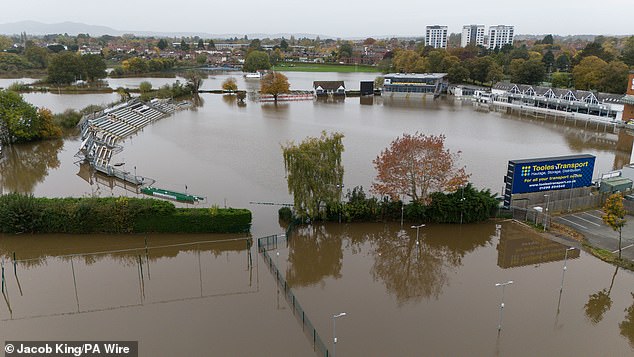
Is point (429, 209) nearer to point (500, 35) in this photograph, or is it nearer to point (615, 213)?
point (615, 213)

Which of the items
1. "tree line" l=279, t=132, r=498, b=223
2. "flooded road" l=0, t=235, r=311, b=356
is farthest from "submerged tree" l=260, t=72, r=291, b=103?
"flooded road" l=0, t=235, r=311, b=356

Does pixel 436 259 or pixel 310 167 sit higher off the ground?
pixel 310 167

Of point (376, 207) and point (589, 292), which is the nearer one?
point (589, 292)

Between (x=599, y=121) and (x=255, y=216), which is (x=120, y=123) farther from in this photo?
(x=599, y=121)

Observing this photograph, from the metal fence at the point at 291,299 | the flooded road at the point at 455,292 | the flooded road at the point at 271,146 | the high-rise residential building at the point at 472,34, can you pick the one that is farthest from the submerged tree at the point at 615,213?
the high-rise residential building at the point at 472,34

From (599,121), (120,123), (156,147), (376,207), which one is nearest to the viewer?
(376,207)

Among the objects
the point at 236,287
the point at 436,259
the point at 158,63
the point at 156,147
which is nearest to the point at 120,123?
the point at 156,147

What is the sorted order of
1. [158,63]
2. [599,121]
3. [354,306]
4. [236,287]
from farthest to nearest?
[158,63] < [599,121] < [236,287] < [354,306]
